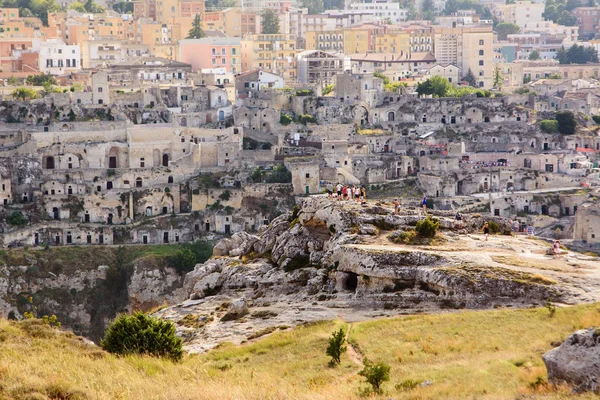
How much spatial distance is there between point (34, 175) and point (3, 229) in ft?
14.8

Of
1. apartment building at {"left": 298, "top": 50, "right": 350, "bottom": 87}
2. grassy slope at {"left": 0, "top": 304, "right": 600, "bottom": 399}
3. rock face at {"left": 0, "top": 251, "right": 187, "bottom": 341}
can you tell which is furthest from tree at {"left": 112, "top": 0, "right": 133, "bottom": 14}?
grassy slope at {"left": 0, "top": 304, "right": 600, "bottom": 399}

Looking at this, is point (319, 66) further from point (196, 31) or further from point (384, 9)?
point (384, 9)

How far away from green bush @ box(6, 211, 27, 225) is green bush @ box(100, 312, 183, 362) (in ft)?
132

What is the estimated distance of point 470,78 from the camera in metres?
107

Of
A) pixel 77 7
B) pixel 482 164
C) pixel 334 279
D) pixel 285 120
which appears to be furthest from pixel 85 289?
pixel 77 7

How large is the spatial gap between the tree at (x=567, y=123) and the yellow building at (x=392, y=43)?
115 feet

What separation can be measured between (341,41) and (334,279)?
85878 millimetres

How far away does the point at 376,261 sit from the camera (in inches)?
1474

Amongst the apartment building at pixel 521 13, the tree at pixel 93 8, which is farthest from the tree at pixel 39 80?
the apartment building at pixel 521 13

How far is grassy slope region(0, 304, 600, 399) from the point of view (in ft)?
81.7

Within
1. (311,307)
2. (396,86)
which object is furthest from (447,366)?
(396,86)

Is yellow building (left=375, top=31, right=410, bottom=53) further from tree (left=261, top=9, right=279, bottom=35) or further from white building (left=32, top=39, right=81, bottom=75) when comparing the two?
white building (left=32, top=39, right=81, bottom=75)

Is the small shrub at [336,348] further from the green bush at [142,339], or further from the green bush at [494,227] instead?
the green bush at [494,227]

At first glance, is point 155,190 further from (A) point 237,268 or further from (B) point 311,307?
(B) point 311,307
